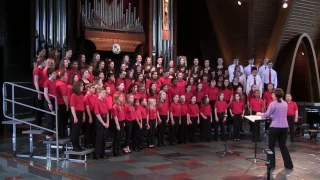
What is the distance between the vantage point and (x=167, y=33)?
44.0 ft

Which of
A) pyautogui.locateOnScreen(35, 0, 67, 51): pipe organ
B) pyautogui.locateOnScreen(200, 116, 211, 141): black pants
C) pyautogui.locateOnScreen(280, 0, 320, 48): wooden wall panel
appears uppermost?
pyautogui.locateOnScreen(280, 0, 320, 48): wooden wall panel

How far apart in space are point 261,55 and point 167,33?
145 inches

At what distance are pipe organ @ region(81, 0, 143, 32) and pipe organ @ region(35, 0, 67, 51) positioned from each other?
0.71 metres

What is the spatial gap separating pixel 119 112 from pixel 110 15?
486 centimetres

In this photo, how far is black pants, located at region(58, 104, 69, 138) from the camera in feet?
25.8

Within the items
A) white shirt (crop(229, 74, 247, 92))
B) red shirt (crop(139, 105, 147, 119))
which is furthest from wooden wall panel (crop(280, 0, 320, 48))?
red shirt (crop(139, 105, 147, 119))

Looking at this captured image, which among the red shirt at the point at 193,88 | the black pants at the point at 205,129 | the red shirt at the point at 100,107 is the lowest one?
the black pants at the point at 205,129

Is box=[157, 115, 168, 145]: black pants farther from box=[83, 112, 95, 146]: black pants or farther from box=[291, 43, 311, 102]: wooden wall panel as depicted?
box=[291, 43, 311, 102]: wooden wall panel

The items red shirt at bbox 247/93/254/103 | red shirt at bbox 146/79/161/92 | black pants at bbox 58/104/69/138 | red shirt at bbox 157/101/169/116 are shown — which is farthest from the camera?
red shirt at bbox 247/93/254/103

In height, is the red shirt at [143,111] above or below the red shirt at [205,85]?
below

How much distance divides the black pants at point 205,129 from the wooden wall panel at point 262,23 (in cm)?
509

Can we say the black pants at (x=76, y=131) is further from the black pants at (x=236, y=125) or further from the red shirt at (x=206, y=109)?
the black pants at (x=236, y=125)

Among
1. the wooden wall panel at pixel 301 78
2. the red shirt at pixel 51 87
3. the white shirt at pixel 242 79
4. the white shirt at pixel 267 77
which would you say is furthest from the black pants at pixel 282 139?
the wooden wall panel at pixel 301 78

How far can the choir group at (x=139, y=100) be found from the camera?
7.58 m
